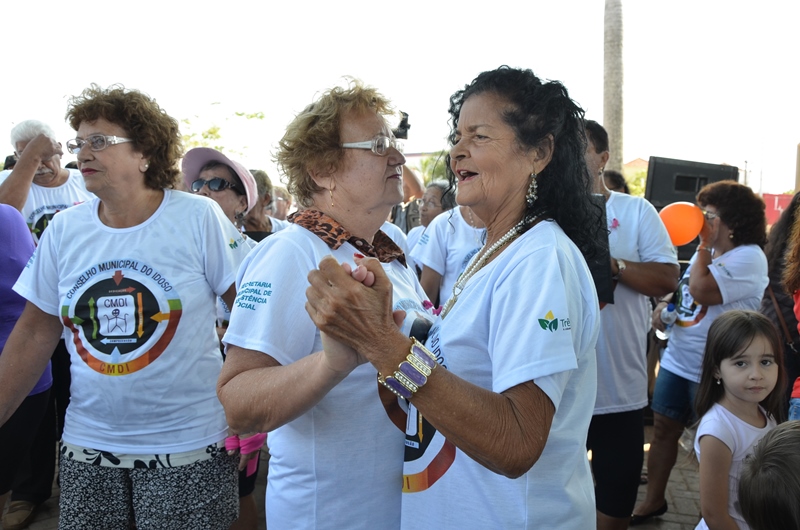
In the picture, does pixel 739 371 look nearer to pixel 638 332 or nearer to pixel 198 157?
pixel 638 332

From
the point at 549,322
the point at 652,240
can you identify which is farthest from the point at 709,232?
the point at 549,322

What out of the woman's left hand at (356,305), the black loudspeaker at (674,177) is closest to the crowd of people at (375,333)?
the woman's left hand at (356,305)

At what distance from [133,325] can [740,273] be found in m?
3.65

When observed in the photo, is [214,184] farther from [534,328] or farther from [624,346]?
[534,328]

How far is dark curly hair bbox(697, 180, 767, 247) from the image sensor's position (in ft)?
13.5

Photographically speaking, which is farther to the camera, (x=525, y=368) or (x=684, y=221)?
(x=684, y=221)

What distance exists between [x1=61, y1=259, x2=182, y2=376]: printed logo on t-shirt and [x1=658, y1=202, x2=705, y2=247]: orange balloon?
330 cm

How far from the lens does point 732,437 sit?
106 inches

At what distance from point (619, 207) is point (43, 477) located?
168 inches

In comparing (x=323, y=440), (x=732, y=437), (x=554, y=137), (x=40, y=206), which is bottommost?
(x=732, y=437)

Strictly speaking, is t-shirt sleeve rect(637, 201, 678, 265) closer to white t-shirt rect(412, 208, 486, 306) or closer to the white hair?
white t-shirt rect(412, 208, 486, 306)

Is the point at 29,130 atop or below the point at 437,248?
atop

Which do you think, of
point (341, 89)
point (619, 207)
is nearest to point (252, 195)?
point (341, 89)

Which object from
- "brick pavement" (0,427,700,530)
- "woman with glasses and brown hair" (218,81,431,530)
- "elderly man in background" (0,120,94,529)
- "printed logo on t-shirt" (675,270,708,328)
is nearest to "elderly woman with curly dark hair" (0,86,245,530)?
"woman with glasses and brown hair" (218,81,431,530)
